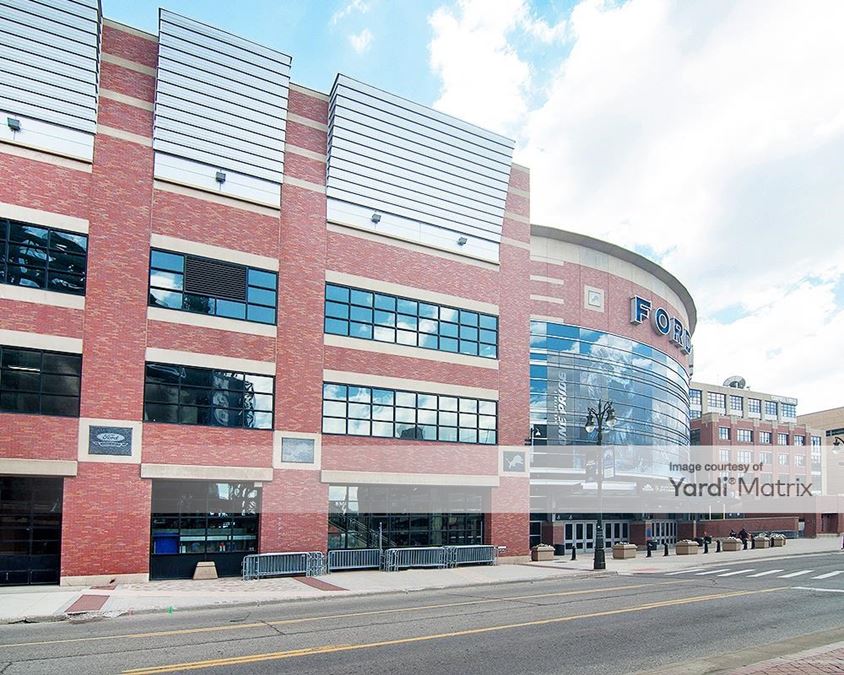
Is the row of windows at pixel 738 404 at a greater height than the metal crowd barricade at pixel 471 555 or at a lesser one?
greater

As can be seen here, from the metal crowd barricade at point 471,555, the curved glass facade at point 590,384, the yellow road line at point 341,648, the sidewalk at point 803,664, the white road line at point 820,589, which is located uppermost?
the curved glass facade at point 590,384

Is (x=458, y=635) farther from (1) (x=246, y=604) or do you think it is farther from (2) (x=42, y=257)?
(2) (x=42, y=257)

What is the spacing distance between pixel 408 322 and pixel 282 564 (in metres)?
10.7

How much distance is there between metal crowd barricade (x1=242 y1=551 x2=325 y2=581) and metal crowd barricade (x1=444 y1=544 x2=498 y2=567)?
560 cm

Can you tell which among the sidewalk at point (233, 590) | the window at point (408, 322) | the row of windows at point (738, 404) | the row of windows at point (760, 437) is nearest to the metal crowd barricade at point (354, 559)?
the sidewalk at point (233, 590)

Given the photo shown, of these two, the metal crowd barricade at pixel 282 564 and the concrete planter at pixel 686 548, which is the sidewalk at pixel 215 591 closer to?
the metal crowd barricade at pixel 282 564

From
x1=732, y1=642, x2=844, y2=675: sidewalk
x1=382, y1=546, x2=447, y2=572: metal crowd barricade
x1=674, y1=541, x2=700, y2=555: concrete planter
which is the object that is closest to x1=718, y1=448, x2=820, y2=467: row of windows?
x1=674, y1=541, x2=700, y2=555: concrete planter

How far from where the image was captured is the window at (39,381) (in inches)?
904

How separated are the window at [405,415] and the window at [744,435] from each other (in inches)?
2507

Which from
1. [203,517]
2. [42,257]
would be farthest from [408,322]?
[42,257]

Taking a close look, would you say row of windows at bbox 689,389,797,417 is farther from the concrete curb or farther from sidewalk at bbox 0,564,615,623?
the concrete curb

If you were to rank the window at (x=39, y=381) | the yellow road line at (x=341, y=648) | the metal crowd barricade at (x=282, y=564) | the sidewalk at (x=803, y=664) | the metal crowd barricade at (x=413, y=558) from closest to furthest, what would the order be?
the sidewalk at (x=803, y=664)
the yellow road line at (x=341, y=648)
the window at (x=39, y=381)
the metal crowd barricade at (x=282, y=564)
the metal crowd barricade at (x=413, y=558)

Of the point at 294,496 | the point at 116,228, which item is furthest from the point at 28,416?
the point at 294,496

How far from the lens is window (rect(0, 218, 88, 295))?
76.5ft
